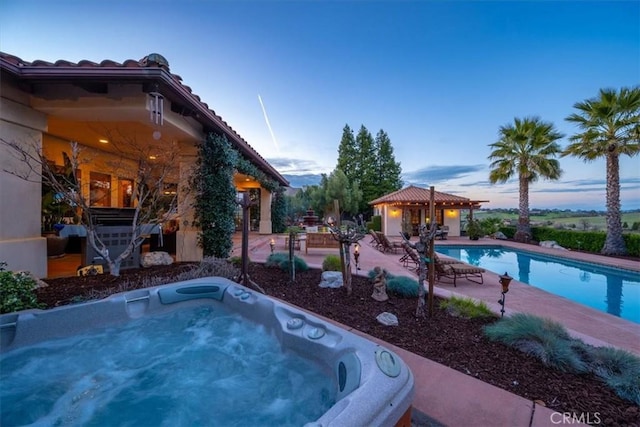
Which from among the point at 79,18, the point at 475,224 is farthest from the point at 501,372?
the point at 475,224

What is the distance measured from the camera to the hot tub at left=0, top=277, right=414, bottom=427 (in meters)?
1.73

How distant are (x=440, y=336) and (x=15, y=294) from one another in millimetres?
5558

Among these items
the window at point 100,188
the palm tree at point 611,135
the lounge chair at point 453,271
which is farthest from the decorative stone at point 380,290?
the palm tree at point 611,135

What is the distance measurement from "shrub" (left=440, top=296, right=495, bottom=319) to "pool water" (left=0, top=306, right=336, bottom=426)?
236 centimetres

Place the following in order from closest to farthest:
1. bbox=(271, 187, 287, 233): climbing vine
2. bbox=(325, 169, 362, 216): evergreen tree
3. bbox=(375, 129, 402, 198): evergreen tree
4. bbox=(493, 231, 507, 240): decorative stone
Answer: bbox=(493, 231, 507, 240): decorative stone
bbox=(271, 187, 287, 233): climbing vine
bbox=(325, 169, 362, 216): evergreen tree
bbox=(375, 129, 402, 198): evergreen tree

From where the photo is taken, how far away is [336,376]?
2.47 meters

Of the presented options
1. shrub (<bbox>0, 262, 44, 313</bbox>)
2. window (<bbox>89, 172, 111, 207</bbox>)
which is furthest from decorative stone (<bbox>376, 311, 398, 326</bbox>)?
window (<bbox>89, 172, 111, 207</bbox>)

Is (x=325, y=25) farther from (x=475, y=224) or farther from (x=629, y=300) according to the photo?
(x=475, y=224)

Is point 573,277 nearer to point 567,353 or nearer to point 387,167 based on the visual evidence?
point 567,353

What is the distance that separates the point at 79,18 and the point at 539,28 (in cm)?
1040

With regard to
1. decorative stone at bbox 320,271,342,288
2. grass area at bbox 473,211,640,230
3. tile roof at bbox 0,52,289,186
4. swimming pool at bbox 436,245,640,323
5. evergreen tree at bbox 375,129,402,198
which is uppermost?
evergreen tree at bbox 375,129,402,198

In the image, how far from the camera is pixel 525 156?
15195 mm

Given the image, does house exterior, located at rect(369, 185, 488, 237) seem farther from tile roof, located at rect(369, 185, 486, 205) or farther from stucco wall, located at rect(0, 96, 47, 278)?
stucco wall, located at rect(0, 96, 47, 278)

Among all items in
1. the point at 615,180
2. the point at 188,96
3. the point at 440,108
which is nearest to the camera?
the point at 188,96
